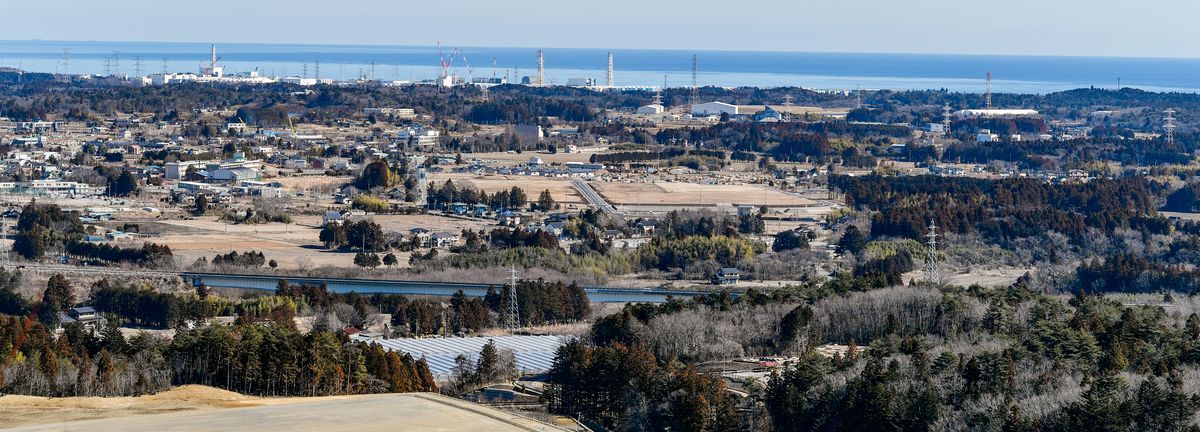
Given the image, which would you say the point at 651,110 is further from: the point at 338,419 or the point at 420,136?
the point at 338,419

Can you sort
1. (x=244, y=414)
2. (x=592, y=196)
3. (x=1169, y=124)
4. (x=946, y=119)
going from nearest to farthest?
(x=244, y=414) < (x=592, y=196) < (x=1169, y=124) < (x=946, y=119)

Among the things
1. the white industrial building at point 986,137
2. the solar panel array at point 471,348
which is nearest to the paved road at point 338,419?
the solar panel array at point 471,348

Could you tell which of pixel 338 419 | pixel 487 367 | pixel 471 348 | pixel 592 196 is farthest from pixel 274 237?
pixel 338 419

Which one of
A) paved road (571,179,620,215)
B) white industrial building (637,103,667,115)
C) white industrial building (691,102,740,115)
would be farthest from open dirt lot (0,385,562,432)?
white industrial building (637,103,667,115)

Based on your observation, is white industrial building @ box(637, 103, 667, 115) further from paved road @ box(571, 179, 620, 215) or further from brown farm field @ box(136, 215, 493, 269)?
brown farm field @ box(136, 215, 493, 269)

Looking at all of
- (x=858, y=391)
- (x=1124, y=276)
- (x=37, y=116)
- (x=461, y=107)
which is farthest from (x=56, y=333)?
(x=461, y=107)

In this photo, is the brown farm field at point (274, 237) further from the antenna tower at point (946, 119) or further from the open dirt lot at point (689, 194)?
the antenna tower at point (946, 119)
